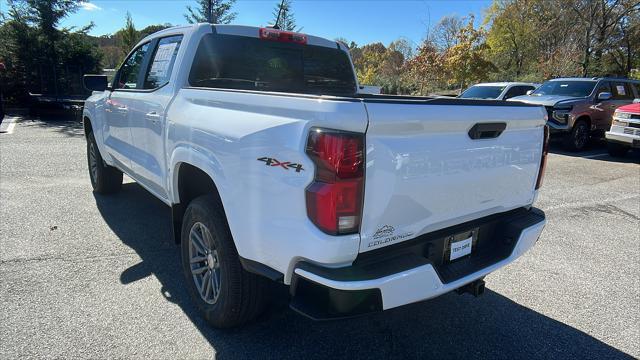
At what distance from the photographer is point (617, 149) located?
34.8ft

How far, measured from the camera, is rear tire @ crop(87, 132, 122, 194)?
5652 millimetres

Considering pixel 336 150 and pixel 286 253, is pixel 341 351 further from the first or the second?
pixel 336 150

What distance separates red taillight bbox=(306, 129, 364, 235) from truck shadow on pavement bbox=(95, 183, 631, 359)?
1.02 metres

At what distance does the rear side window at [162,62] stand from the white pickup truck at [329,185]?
0.03 meters

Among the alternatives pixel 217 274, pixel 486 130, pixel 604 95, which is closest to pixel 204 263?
pixel 217 274

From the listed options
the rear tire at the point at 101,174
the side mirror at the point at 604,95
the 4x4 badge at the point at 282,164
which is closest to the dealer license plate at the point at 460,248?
the 4x4 badge at the point at 282,164

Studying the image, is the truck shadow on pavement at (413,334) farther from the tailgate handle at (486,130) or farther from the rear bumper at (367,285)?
the tailgate handle at (486,130)

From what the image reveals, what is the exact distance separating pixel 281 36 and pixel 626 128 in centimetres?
949

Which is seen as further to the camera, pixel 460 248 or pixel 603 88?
pixel 603 88

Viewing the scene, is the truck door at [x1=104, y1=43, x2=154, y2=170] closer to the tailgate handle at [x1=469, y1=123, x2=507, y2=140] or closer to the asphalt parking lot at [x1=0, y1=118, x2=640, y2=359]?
the asphalt parking lot at [x1=0, y1=118, x2=640, y2=359]

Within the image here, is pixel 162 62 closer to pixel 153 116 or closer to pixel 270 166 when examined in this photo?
pixel 153 116

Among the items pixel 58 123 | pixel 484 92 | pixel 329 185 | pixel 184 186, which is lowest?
pixel 58 123

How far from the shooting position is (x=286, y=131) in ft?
6.72

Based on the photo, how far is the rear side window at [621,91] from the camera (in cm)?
1210
